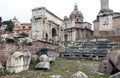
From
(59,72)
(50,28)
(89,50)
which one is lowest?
(59,72)

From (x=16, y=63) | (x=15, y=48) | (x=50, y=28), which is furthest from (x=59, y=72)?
(x=50, y=28)

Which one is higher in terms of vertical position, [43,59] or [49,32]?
[49,32]

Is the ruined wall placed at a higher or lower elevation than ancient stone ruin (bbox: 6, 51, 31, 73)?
higher

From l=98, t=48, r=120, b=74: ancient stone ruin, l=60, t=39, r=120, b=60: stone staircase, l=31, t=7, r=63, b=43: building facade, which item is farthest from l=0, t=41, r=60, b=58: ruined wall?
l=31, t=7, r=63, b=43: building facade

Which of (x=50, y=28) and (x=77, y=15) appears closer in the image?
(x=50, y=28)

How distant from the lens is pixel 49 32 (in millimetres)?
32062

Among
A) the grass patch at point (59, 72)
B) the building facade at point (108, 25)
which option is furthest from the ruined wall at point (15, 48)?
the building facade at point (108, 25)

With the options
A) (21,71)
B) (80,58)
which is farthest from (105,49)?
(21,71)

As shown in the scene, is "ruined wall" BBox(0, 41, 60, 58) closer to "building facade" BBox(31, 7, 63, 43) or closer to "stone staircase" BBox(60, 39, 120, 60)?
"stone staircase" BBox(60, 39, 120, 60)

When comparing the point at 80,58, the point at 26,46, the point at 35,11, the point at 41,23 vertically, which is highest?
the point at 35,11

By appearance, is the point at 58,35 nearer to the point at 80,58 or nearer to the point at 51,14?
the point at 51,14

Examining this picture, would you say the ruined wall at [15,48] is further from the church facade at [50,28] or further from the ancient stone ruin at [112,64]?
the church facade at [50,28]

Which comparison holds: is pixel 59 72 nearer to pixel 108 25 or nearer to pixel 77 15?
pixel 108 25

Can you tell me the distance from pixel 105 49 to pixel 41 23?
51.5 feet
